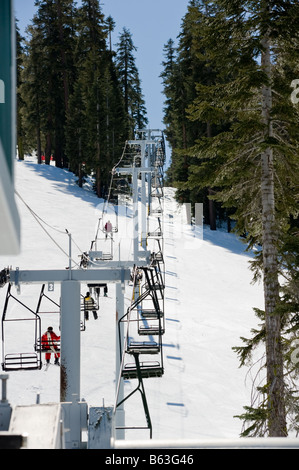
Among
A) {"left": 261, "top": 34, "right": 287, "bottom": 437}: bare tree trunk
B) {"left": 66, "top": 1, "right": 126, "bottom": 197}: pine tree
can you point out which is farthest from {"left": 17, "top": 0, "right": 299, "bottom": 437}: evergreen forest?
{"left": 66, "top": 1, "right": 126, "bottom": 197}: pine tree

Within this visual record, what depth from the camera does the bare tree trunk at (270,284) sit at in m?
8.09

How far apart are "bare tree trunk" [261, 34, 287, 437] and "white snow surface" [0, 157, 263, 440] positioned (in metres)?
2.79

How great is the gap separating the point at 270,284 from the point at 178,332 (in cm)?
1047

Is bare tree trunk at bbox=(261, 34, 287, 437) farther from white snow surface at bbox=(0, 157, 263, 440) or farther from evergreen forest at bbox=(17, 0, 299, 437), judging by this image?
white snow surface at bbox=(0, 157, 263, 440)

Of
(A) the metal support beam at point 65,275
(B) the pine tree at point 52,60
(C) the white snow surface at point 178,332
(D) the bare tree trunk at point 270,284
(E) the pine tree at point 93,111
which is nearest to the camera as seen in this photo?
(D) the bare tree trunk at point 270,284

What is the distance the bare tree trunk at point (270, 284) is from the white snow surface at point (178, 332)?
2795 mm

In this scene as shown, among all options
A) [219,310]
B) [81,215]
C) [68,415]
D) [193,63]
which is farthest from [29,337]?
[193,63]

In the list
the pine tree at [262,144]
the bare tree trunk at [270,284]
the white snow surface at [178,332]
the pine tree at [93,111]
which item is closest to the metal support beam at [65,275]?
the white snow surface at [178,332]

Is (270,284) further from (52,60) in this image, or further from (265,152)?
(52,60)

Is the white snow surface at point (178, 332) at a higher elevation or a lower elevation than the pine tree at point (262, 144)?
lower

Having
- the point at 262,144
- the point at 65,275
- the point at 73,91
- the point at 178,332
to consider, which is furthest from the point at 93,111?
the point at 262,144

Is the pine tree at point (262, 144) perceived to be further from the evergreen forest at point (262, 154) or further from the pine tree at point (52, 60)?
the pine tree at point (52, 60)

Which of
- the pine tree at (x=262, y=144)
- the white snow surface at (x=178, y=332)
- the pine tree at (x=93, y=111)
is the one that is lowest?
the white snow surface at (x=178, y=332)
